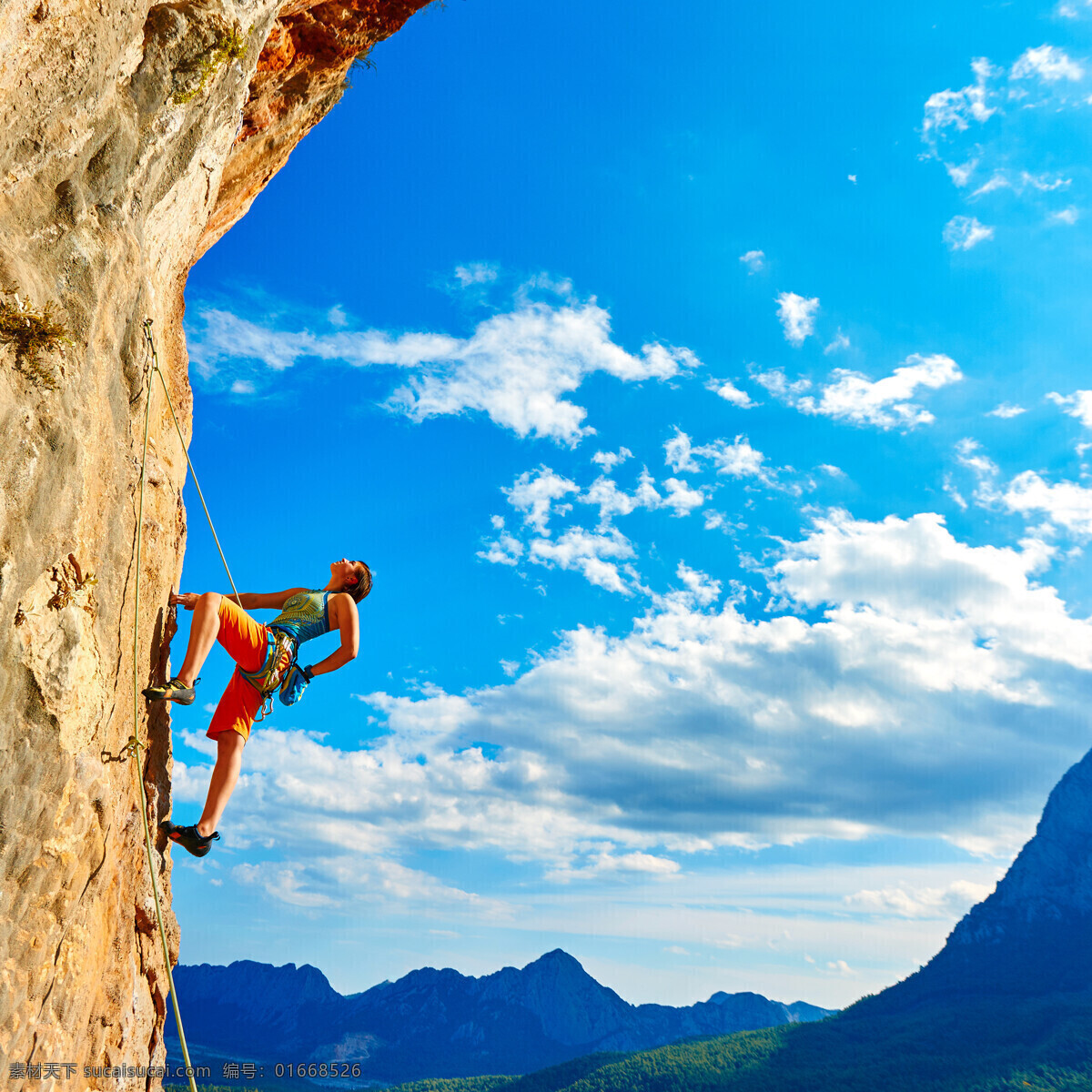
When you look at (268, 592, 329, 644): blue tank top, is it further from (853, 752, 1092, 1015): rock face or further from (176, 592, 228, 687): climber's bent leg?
(853, 752, 1092, 1015): rock face

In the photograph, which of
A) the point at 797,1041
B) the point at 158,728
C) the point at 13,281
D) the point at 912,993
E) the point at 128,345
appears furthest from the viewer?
the point at 912,993

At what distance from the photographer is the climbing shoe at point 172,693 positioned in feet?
22.5

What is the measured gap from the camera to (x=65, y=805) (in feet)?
19.2

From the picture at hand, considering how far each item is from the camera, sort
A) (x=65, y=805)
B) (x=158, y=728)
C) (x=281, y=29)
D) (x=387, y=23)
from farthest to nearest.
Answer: (x=387, y=23) < (x=281, y=29) < (x=158, y=728) < (x=65, y=805)

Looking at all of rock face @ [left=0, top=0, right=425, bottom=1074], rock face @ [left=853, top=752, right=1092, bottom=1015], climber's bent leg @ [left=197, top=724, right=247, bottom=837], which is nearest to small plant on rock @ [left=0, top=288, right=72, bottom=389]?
rock face @ [left=0, top=0, right=425, bottom=1074]

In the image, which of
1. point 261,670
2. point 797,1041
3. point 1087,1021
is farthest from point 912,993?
point 261,670

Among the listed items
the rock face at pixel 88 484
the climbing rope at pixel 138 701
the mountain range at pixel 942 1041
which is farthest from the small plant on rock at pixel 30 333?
the mountain range at pixel 942 1041

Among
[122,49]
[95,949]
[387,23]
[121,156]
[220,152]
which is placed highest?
[387,23]

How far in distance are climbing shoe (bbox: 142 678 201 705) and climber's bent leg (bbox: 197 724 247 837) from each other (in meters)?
0.96

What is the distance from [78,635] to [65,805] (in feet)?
4.01

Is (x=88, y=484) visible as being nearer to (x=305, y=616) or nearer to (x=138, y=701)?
(x=138, y=701)

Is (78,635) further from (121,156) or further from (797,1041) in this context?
(797,1041)

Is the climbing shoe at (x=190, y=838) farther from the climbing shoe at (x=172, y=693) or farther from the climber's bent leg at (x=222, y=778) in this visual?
the climbing shoe at (x=172, y=693)

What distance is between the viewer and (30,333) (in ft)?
18.0
